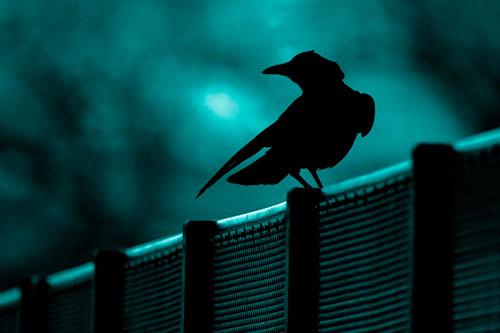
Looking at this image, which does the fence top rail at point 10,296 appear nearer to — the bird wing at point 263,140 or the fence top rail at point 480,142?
the bird wing at point 263,140

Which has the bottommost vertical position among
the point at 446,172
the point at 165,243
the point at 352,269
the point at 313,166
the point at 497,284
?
the point at 497,284

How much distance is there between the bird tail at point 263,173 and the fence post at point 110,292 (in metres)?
0.81

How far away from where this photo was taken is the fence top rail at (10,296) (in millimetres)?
5707

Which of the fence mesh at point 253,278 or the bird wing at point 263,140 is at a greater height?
the bird wing at point 263,140

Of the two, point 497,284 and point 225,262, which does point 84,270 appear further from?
point 497,284

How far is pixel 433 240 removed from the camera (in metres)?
2.37

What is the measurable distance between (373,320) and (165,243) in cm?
165

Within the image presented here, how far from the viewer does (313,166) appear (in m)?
4.89

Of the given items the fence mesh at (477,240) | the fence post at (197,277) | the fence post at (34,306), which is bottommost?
the fence mesh at (477,240)

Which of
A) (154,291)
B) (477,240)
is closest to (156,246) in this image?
(154,291)

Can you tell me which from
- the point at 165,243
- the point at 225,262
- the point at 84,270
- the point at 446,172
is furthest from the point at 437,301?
the point at 84,270

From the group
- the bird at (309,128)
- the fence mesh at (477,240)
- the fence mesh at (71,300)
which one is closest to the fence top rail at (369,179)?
the fence mesh at (477,240)

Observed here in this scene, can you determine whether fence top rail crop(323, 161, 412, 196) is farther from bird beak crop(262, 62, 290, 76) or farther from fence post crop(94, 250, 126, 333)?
bird beak crop(262, 62, 290, 76)

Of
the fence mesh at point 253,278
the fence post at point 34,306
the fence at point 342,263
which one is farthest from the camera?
the fence post at point 34,306
